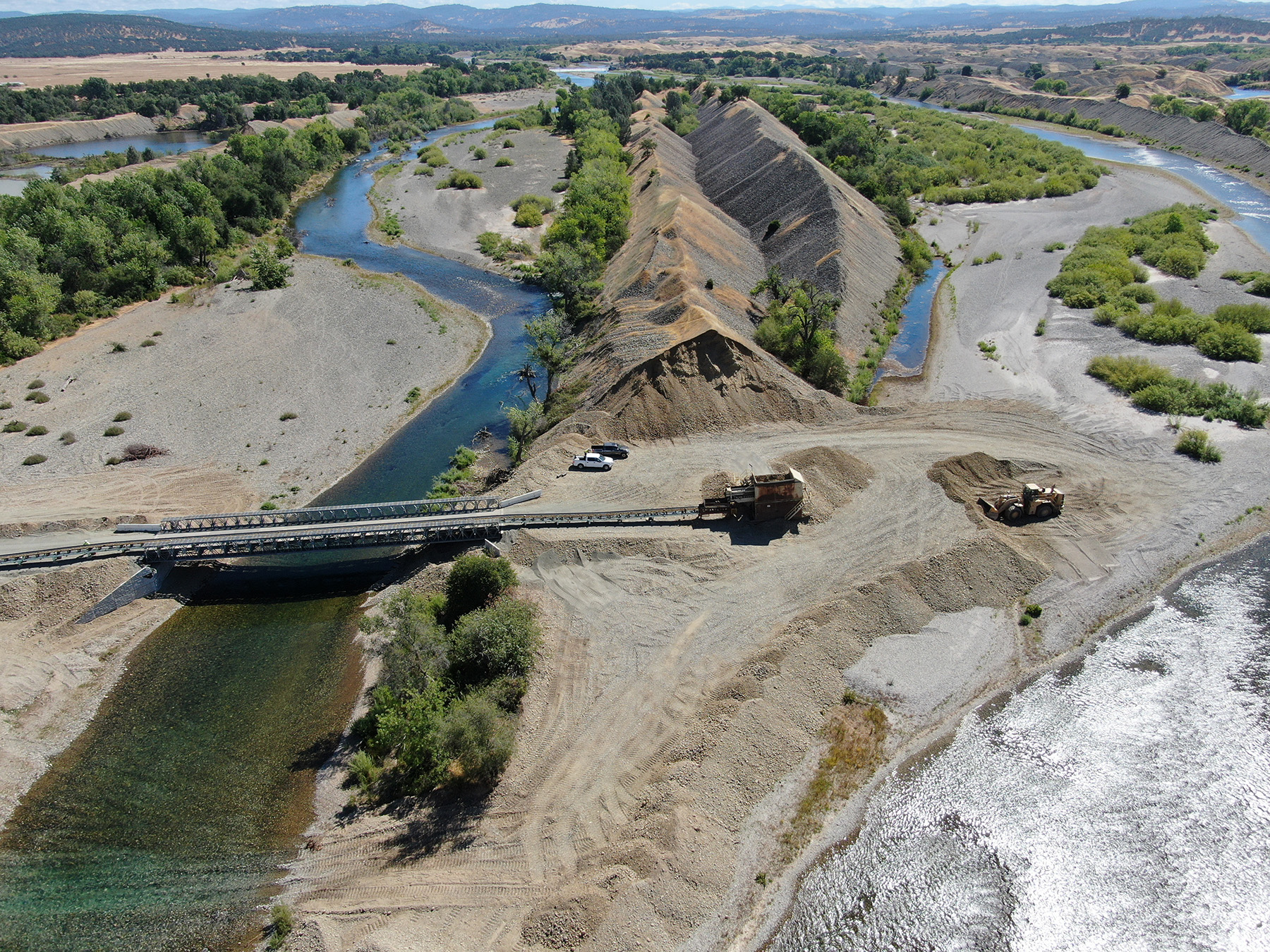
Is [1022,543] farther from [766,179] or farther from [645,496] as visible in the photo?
[766,179]

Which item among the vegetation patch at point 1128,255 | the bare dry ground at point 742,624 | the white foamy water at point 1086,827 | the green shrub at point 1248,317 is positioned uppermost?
the vegetation patch at point 1128,255

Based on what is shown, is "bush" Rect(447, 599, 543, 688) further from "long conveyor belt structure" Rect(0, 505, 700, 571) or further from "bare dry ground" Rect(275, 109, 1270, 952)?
"long conveyor belt structure" Rect(0, 505, 700, 571)

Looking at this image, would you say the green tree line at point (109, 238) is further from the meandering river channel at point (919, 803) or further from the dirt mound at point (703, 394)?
the dirt mound at point (703, 394)

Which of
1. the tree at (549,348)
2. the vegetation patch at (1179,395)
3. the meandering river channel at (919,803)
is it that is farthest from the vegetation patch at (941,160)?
the meandering river channel at (919,803)

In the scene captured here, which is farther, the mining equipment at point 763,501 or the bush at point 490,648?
the mining equipment at point 763,501

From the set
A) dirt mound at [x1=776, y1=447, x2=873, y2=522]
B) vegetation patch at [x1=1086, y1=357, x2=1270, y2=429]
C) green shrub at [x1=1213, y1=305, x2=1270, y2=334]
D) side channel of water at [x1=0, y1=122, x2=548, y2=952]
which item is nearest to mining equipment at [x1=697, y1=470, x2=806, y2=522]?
dirt mound at [x1=776, y1=447, x2=873, y2=522]

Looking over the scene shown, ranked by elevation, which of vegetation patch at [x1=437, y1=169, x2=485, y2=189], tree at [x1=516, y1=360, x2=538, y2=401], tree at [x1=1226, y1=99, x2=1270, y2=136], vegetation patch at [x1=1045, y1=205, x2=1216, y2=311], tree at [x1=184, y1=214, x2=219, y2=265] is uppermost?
tree at [x1=1226, y1=99, x2=1270, y2=136]

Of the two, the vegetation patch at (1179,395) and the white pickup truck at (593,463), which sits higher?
the vegetation patch at (1179,395)
